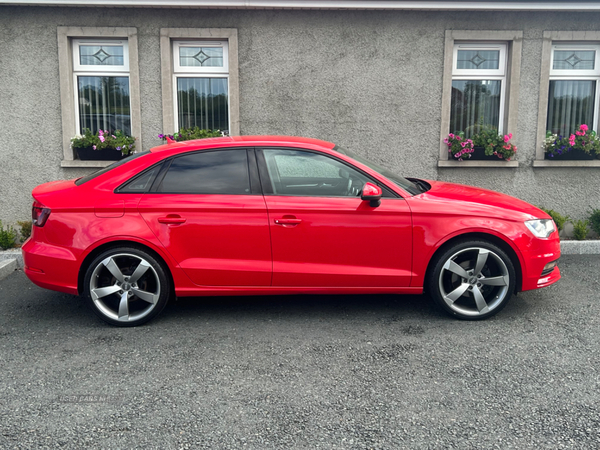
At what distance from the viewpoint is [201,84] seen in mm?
8547

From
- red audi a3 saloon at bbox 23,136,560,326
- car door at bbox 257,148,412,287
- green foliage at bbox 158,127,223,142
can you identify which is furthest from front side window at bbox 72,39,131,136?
car door at bbox 257,148,412,287

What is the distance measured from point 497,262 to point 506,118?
4611mm

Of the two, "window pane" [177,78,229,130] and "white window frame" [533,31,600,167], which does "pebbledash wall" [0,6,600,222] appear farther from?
"window pane" [177,78,229,130]

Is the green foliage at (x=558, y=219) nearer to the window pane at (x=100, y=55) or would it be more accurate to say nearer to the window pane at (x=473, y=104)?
the window pane at (x=473, y=104)

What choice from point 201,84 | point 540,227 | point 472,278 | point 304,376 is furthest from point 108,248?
point 201,84

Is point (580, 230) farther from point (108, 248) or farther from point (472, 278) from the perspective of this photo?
point (108, 248)

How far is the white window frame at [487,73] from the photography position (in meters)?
8.27

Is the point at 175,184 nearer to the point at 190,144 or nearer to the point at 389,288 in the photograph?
the point at 190,144

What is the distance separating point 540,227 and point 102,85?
22.0 feet

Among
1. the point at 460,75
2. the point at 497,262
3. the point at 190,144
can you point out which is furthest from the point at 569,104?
the point at 190,144

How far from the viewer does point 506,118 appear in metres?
8.61

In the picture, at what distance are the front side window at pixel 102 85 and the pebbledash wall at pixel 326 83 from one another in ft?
1.03

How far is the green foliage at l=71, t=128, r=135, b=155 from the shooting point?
820 cm

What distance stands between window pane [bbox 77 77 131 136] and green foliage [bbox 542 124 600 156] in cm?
651
